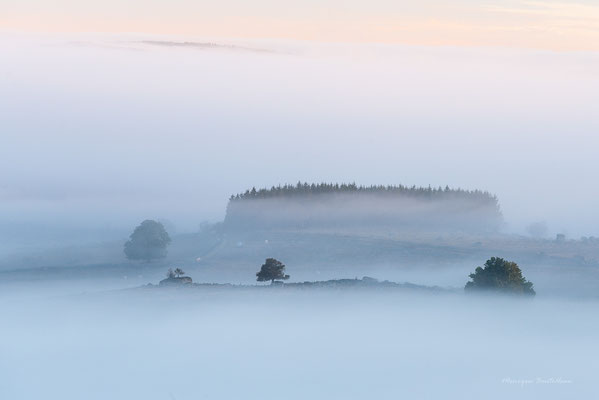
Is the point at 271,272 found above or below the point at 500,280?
below

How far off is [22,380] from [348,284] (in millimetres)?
52874

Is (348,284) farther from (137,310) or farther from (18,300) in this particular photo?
(18,300)

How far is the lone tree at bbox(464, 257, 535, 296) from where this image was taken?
13762 centimetres

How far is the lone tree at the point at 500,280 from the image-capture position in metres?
138

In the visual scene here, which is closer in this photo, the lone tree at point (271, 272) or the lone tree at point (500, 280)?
the lone tree at point (500, 280)

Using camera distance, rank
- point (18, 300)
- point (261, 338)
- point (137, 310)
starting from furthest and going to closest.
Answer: point (18, 300) < point (137, 310) < point (261, 338)

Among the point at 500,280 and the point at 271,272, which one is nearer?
the point at 500,280

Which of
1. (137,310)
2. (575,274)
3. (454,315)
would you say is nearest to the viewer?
(454,315)

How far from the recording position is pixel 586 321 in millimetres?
133750

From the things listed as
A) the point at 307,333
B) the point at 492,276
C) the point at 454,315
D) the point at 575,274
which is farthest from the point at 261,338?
the point at 575,274

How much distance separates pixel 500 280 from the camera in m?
138

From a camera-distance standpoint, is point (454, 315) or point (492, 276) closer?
point (454, 315)

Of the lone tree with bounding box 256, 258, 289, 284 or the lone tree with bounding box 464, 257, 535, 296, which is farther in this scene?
the lone tree with bounding box 256, 258, 289, 284

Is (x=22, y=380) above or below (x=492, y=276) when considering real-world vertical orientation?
below
